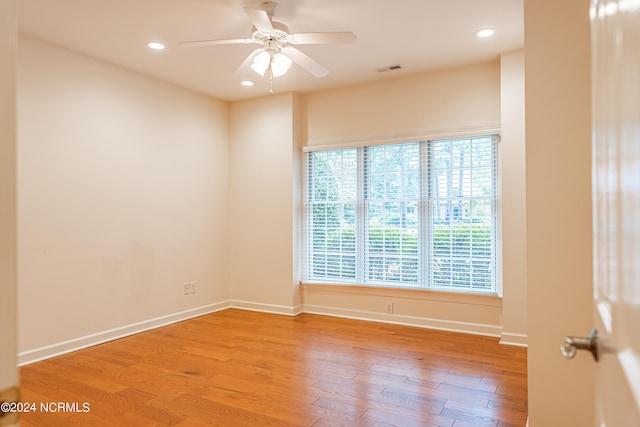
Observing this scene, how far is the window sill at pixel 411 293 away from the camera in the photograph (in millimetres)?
4105

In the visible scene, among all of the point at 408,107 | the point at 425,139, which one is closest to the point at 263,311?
the point at 425,139

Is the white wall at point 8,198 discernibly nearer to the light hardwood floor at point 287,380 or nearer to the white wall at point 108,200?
the light hardwood floor at point 287,380

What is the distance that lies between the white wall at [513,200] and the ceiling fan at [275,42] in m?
1.84

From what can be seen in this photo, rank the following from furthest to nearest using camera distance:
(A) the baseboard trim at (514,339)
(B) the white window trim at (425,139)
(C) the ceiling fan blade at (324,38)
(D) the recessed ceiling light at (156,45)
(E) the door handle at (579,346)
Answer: (B) the white window trim at (425,139), (A) the baseboard trim at (514,339), (D) the recessed ceiling light at (156,45), (C) the ceiling fan blade at (324,38), (E) the door handle at (579,346)

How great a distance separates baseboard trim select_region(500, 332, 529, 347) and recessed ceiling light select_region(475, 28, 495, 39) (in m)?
2.76

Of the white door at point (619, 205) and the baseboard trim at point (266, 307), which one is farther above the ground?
the white door at point (619, 205)

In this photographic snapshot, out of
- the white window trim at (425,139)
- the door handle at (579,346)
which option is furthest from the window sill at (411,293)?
the door handle at (579,346)

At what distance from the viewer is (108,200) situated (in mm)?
4039

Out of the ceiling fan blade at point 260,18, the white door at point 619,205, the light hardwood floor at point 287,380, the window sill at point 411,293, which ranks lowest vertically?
the light hardwood floor at point 287,380

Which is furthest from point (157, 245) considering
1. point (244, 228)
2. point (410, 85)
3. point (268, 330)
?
point (410, 85)

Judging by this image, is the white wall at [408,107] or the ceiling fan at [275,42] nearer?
the ceiling fan at [275,42]

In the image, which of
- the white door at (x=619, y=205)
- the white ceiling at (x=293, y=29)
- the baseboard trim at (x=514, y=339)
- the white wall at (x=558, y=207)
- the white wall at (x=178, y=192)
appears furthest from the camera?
the baseboard trim at (x=514, y=339)

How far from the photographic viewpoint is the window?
4.14 meters

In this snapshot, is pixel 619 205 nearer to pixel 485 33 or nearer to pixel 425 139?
pixel 485 33
